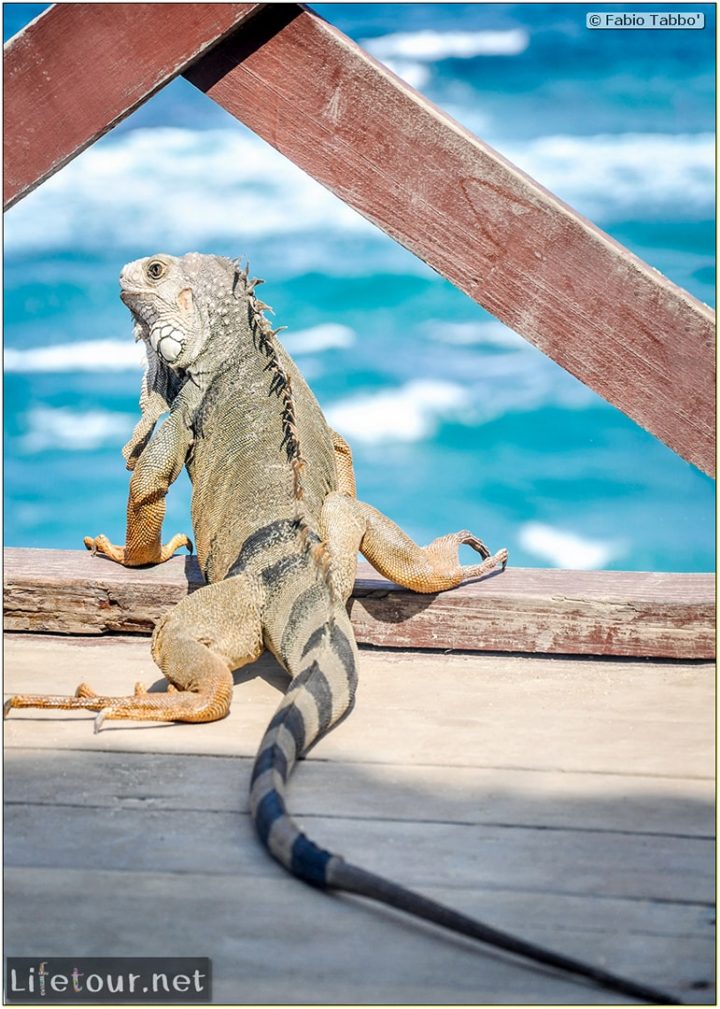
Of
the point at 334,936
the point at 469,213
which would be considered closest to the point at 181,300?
the point at 469,213

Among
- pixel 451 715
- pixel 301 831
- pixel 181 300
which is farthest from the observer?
pixel 181 300

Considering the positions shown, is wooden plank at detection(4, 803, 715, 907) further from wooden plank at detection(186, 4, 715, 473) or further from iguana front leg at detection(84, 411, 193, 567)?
iguana front leg at detection(84, 411, 193, 567)

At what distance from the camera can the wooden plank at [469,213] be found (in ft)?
8.91

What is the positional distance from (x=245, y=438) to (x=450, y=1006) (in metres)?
2.10

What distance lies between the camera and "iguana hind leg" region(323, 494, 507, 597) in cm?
338

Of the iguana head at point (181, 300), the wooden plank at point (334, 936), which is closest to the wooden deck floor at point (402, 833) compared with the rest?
the wooden plank at point (334, 936)

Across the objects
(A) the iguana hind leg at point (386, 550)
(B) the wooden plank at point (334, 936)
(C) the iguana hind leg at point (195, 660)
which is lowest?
(B) the wooden plank at point (334, 936)

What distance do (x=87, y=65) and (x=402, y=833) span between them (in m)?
1.73

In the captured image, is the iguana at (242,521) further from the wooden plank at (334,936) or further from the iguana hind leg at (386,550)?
the wooden plank at (334,936)

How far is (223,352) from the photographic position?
369cm

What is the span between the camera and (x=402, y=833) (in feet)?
7.34

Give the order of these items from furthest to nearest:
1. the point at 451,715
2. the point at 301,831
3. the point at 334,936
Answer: the point at 451,715
the point at 301,831
the point at 334,936

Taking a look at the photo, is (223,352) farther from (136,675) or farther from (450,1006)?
(450,1006)

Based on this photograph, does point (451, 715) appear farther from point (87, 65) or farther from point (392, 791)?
point (87, 65)
